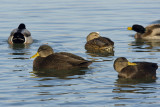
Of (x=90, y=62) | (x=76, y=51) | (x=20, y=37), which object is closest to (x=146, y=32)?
(x=76, y=51)

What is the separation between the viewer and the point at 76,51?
1712 cm

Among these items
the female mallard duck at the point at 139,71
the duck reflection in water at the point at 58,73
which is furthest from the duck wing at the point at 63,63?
the female mallard duck at the point at 139,71

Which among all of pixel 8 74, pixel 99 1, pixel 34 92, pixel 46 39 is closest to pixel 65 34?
pixel 46 39

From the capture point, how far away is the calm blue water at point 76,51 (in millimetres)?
10852

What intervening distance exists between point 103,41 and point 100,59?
7.57ft

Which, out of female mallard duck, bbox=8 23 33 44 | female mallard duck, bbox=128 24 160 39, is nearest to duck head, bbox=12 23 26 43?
female mallard duck, bbox=8 23 33 44

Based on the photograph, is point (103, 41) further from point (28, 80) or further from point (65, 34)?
point (28, 80)

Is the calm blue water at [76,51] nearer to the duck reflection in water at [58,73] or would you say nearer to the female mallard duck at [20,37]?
the duck reflection in water at [58,73]

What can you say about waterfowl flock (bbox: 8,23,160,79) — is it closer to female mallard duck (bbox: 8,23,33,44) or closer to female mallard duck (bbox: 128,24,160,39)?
female mallard duck (bbox: 8,23,33,44)

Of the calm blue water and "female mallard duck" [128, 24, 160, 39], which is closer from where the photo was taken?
the calm blue water

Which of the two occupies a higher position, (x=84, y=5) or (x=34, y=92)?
(x=84, y=5)

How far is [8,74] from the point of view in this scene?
13.2 m

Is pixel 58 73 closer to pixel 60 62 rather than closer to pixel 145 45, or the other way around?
pixel 60 62

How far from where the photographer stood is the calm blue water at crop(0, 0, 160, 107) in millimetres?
10852
